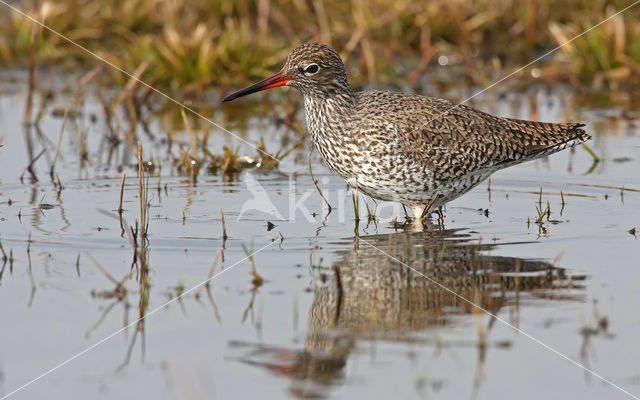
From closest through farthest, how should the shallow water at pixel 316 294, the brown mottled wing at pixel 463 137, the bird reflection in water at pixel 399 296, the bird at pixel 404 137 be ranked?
the shallow water at pixel 316 294, the bird reflection in water at pixel 399 296, the bird at pixel 404 137, the brown mottled wing at pixel 463 137

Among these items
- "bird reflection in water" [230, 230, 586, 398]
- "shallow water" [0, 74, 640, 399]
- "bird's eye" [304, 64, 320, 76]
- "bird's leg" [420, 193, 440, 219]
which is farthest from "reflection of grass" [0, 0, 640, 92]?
"bird reflection in water" [230, 230, 586, 398]

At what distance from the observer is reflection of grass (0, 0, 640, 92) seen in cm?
1450

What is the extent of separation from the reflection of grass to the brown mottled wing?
5.15m

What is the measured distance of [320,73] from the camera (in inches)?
364

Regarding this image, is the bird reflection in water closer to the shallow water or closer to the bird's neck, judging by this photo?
the shallow water

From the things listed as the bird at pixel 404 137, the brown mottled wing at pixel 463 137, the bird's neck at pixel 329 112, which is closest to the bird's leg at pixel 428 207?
the bird at pixel 404 137

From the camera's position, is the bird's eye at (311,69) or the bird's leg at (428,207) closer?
the bird's leg at (428,207)

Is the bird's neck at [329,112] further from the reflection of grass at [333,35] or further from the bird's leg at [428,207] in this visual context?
the reflection of grass at [333,35]

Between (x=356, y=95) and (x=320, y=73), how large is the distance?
1.39 feet

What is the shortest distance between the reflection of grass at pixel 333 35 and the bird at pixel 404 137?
5.23 m

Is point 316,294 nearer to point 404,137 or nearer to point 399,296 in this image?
point 399,296

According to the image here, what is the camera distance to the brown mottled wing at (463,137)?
8680 millimetres

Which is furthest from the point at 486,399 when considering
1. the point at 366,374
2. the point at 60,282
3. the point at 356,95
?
the point at 356,95

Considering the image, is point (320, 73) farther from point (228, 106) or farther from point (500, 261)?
point (228, 106)
